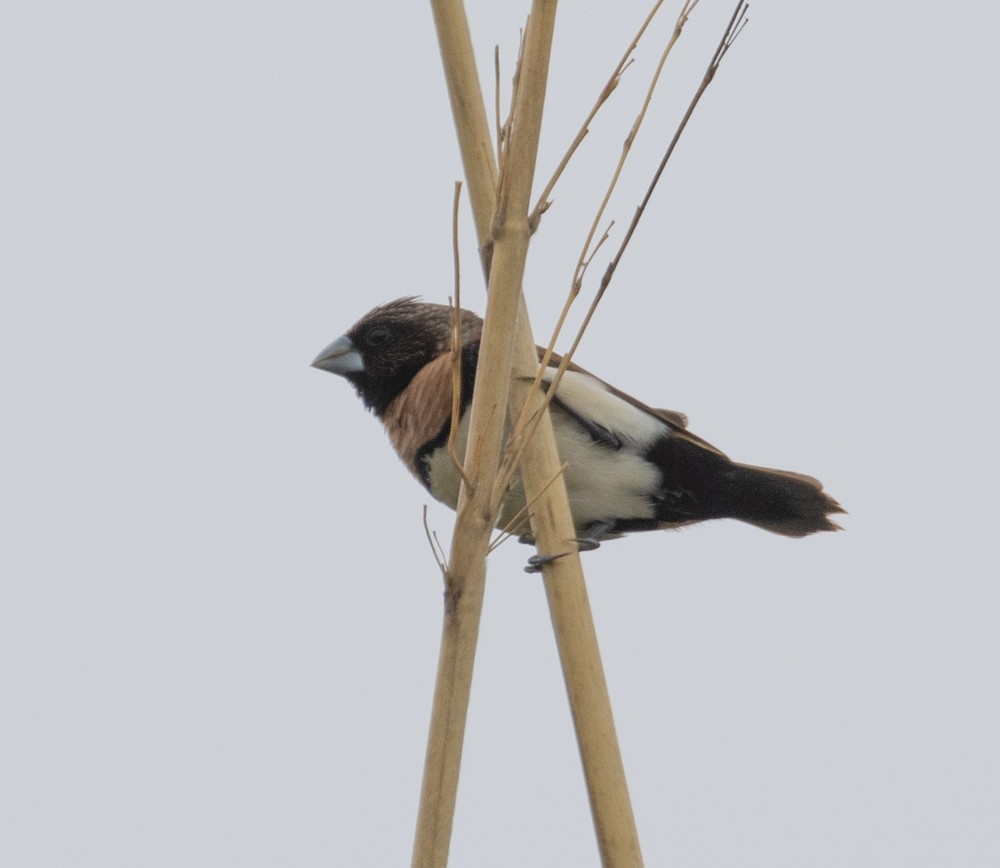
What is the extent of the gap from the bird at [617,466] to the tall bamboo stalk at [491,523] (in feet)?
5.52

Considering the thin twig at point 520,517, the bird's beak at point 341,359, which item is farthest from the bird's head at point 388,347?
the thin twig at point 520,517

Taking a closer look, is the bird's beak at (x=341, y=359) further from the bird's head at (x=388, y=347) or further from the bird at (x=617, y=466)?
the bird at (x=617, y=466)

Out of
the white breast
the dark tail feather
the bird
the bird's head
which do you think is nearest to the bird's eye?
the bird's head

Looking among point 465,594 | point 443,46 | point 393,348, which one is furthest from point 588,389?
point 465,594

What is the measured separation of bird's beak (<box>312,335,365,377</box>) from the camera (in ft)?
14.8

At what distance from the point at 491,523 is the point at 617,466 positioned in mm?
2221

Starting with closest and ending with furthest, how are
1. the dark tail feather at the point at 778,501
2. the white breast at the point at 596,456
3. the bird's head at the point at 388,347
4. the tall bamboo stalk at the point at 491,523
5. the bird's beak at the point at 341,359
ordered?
the tall bamboo stalk at the point at 491,523 < the white breast at the point at 596,456 < the dark tail feather at the point at 778,501 < the bird's head at the point at 388,347 < the bird's beak at the point at 341,359

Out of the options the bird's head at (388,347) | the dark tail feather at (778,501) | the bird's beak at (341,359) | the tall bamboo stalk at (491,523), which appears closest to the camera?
the tall bamboo stalk at (491,523)

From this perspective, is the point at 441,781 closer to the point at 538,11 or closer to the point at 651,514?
the point at 538,11

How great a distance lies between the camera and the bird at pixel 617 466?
3.89 meters

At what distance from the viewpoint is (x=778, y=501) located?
13.3ft

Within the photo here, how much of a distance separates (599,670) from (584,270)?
623 millimetres

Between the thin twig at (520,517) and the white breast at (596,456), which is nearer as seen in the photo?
the thin twig at (520,517)

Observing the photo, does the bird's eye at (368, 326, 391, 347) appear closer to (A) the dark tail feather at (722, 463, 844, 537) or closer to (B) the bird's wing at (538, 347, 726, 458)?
(B) the bird's wing at (538, 347, 726, 458)
